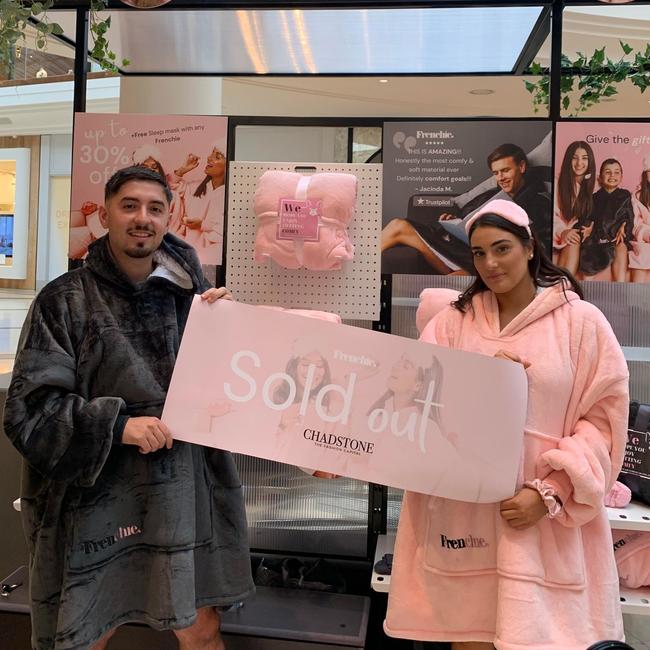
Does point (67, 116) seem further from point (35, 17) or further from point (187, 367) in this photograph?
point (187, 367)

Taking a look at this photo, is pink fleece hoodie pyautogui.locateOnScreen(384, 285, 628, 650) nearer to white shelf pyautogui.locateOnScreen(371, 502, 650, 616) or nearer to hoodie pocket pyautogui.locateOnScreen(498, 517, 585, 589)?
hoodie pocket pyautogui.locateOnScreen(498, 517, 585, 589)

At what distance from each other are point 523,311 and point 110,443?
3.42 feet

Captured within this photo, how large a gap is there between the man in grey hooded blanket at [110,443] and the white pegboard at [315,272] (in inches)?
27.8

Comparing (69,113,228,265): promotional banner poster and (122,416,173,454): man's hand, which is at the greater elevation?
(69,113,228,265): promotional banner poster

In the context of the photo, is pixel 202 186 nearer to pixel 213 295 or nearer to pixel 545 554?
pixel 213 295

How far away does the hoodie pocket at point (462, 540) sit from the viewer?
1.54 m

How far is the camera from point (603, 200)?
2262mm

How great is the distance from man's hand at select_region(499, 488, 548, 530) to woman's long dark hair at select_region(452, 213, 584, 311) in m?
0.50

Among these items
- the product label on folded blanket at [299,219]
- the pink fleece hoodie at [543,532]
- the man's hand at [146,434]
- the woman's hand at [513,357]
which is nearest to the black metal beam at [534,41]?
the product label on folded blanket at [299,219]

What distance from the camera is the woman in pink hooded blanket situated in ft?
4.76

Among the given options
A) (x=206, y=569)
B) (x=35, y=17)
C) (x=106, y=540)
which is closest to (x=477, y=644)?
(x=206, y=569)

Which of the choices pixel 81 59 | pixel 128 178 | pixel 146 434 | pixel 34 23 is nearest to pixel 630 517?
pixel 146 434

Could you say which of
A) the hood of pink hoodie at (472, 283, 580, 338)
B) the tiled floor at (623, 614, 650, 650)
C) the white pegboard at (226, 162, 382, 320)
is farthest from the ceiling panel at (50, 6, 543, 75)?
the tiled floor at (623, 614, 650, 650)

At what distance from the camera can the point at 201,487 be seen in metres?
1.68
